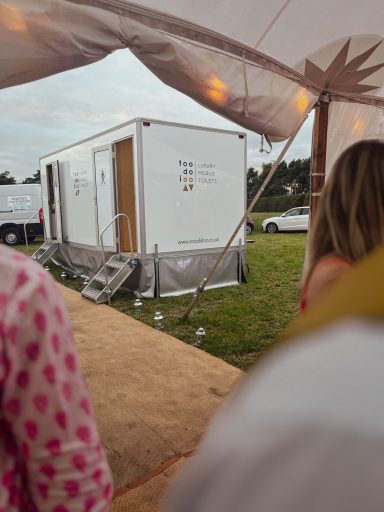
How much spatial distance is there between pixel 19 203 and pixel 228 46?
49.5 feet

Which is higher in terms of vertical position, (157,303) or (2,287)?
(2,287)

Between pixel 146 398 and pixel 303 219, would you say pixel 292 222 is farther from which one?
pixel 146 398

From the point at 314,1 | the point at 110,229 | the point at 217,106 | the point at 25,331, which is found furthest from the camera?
the point at 110,229

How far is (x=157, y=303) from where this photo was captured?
6426 millimetres

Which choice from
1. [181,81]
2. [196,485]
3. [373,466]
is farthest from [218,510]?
[181,81]

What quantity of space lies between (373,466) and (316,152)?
12.0ft

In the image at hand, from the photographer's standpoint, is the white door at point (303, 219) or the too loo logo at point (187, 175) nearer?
the too loo logo at point (187, 175)

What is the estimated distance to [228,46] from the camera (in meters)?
2.65

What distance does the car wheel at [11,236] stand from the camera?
15875mm

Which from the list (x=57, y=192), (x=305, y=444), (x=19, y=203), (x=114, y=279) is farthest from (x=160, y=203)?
(x=19, y=203)

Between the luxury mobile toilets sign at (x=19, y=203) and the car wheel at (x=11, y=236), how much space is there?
0.92m

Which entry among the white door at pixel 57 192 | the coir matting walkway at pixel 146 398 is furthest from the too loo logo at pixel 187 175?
the white door at pixel 57 192

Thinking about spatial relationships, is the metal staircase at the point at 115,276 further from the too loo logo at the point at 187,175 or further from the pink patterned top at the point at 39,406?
the pink patterned top at the point at 39,406

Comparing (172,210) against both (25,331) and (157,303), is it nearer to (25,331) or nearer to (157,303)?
(157,303)
